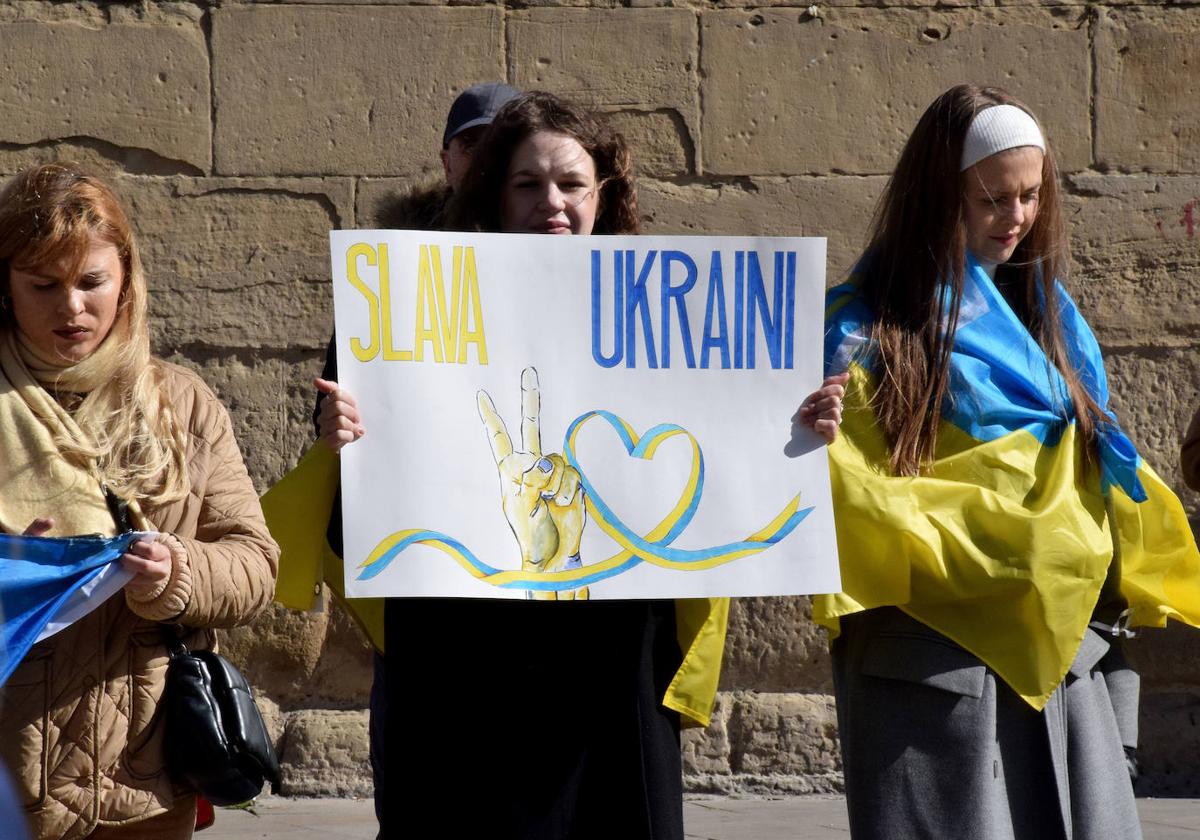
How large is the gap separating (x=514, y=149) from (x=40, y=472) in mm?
901

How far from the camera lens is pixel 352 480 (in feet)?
8.00

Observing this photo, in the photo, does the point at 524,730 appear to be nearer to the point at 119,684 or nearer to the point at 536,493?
the point at 536,493

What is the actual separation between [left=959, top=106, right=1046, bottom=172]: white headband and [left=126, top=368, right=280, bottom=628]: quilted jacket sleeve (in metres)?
1.32

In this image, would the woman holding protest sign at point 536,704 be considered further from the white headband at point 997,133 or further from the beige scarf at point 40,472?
the white headband at point 997,133

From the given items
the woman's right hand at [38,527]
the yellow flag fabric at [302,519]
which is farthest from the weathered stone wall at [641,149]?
the woman's right hand at [38,527]

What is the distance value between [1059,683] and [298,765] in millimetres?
2824

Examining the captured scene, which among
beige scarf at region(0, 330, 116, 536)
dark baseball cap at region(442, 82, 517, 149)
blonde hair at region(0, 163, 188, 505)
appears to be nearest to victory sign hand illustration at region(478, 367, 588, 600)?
blonde hair at region(0, 163, 188, 505)

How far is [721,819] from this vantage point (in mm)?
4613

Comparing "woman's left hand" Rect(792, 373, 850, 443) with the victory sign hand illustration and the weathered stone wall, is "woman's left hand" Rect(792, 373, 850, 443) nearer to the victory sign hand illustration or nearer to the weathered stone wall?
the victory sign hand illustration

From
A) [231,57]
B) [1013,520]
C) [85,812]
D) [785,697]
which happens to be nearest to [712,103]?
[231,57]

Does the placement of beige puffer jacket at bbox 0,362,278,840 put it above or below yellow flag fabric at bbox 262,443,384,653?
below

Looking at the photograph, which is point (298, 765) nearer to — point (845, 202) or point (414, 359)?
point (845, 202)

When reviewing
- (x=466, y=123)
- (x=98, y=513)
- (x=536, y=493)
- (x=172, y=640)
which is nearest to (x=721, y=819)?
(x=466, y=123)

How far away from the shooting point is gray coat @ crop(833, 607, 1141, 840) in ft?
8.64
